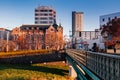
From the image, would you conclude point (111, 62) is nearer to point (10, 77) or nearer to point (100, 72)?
point (100, 72)

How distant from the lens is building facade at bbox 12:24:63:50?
14288cm

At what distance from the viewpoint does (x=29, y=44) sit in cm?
14738

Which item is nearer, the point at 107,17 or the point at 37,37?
the point at 107,17

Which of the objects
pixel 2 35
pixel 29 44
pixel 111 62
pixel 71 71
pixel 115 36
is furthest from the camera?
pixel 2 35

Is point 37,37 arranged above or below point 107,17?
below

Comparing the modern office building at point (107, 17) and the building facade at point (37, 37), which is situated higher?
the modern office building at point (107, 17)

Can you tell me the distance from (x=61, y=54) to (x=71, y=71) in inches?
380

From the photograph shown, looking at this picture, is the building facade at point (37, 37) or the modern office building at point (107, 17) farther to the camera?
the building facade at point (37, 37)

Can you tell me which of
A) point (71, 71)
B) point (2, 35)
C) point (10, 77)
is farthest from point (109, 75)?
point (2, 35)

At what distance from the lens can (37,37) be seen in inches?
6166

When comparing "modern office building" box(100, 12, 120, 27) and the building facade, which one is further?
the building facade

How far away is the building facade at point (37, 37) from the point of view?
142875mm

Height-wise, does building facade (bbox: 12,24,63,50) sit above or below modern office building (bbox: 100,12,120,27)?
below

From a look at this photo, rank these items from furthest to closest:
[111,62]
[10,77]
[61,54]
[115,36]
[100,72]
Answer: [115,36]
[61,54]
[10,77]
[100,72]
[111,62]
